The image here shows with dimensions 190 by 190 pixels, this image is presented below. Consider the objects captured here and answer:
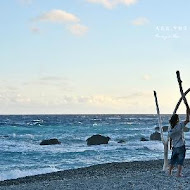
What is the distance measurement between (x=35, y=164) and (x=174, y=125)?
1562 cm

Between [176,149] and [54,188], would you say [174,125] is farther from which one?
[54,188]

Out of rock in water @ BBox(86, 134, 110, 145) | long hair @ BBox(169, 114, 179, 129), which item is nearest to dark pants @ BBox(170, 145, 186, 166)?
long hair @ BBox(169, 114, 179, 129)

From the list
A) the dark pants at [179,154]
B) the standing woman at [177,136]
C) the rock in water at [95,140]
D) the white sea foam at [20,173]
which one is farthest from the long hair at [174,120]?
the rock in water at [95,140]

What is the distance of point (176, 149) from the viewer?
43.3ft

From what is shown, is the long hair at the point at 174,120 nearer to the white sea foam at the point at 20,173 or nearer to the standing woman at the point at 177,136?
the standing woman at the point at 177,136

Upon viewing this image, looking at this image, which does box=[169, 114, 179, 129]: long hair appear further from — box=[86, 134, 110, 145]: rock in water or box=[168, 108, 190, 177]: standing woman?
box=[86, 134, 110, 145]: rock in water

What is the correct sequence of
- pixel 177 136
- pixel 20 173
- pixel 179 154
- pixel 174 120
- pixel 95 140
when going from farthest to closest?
pixel 95 140 < pixel 20 173 < pixel 179 154 < pixel 177 136 < pixel 174 120

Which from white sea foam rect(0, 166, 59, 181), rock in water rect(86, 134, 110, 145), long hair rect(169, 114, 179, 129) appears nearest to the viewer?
long hair rect(169, 114, 179, 129)

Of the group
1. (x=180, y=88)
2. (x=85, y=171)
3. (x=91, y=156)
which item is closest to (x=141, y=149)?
(x=91, y=156)

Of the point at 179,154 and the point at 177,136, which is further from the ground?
the point at 177,136

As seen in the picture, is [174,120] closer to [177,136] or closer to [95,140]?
[177,136]

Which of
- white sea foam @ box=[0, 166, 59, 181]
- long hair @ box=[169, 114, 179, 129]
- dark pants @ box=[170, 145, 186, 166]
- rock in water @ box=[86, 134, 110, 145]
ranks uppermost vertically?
long hair @ box=[169, 114, 179, 129]

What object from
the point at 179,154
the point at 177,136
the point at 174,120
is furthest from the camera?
the point at 179,154

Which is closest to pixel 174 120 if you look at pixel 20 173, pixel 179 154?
pixel 179 154
